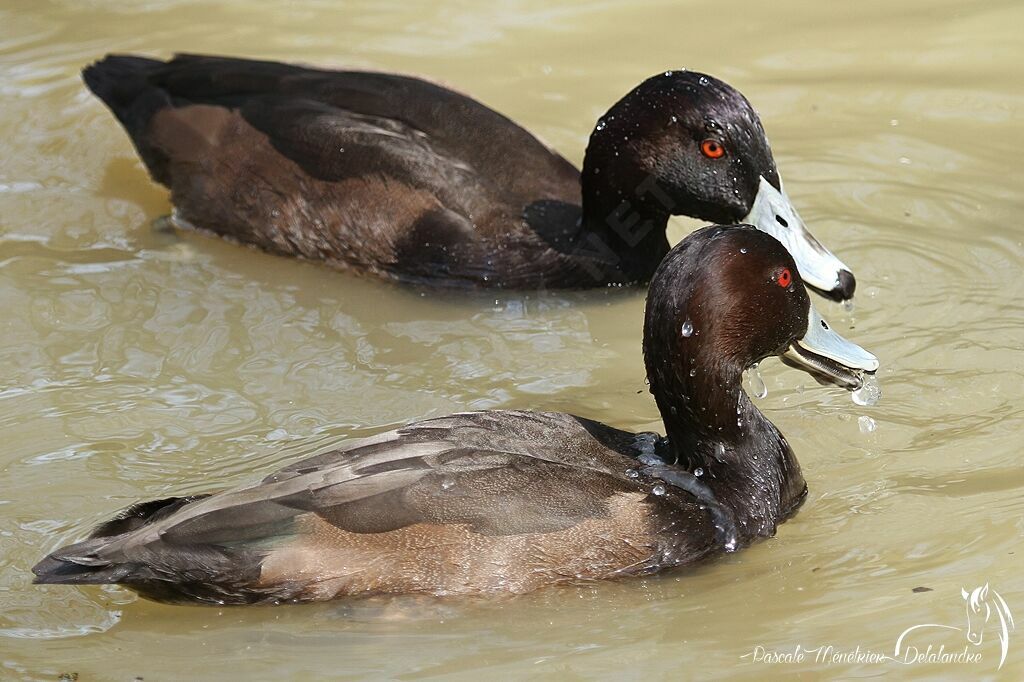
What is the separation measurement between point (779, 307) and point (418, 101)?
2.95m

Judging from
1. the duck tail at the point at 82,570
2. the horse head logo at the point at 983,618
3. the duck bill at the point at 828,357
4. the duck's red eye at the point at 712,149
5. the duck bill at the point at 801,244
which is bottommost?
the horse head logo at the point at 983,618

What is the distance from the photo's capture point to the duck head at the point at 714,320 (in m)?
5.20

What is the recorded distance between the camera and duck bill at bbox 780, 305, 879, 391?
18.4 ft

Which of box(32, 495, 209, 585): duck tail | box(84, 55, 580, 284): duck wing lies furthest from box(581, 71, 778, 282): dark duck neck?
box(32, 495, 209, 585): duck tail

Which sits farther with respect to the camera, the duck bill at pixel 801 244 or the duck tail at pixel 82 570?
the duck bill at pixel 801 244

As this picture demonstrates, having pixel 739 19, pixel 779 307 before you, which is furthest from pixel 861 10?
pixel 779 307

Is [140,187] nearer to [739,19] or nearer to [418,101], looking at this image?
[418,101]

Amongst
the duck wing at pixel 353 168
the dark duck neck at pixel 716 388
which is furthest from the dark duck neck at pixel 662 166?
the dark duck neck at pixel 716 388

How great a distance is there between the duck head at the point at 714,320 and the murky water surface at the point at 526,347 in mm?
537

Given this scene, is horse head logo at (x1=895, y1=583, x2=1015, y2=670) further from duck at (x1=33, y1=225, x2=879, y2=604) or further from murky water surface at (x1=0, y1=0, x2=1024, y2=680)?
duck at (x1=33, y1=225, x2=879, y2=604)

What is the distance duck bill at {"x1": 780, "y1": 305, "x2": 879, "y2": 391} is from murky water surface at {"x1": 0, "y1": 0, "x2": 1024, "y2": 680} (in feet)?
1.04

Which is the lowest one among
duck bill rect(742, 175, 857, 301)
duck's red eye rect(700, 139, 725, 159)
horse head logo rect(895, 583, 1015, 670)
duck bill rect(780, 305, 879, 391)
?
horse head logo rect(895, 583, 1015, 670)

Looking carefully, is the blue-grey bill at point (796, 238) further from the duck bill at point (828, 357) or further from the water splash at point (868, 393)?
the duck bill at point (828, 357)

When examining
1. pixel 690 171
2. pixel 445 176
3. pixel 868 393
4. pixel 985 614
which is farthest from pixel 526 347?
pixel 985 614
